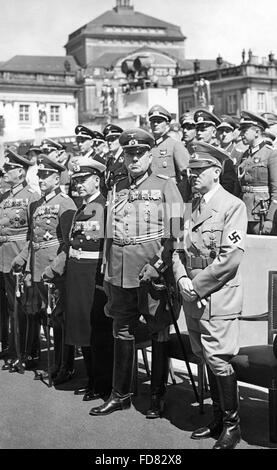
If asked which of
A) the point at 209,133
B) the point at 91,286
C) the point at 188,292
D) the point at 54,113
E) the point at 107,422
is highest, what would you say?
the point at 54,113

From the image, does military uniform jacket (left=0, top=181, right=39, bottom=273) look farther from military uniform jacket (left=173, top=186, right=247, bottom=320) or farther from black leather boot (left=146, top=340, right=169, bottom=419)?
military uniform jacket (left=173, top=186, right=247, bottom=320)

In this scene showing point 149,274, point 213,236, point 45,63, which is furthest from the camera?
point 45,63

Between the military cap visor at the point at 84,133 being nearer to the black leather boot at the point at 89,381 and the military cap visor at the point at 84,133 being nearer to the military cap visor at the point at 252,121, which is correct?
the military cap visor at the point at 252,121

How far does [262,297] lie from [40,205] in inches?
84.3

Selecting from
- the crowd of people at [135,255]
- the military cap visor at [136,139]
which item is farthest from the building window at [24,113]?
the military cap visor at [136,139]

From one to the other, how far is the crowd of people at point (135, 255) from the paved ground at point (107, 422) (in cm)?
15

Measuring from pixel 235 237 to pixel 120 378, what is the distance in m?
1.58

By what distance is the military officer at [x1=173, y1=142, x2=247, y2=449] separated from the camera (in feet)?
17.4

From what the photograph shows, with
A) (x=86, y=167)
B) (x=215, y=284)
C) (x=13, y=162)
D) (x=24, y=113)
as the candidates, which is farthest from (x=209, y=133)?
(x=24, y=113)

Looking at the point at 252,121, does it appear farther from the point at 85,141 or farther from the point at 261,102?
the point at 261,102

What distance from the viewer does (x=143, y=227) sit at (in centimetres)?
601

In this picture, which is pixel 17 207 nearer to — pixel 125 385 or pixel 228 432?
pixel 125 385

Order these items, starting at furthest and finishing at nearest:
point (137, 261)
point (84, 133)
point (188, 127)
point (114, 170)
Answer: point (84, 133) < point (188, 127) < point (114, 170) < point (137, 261)

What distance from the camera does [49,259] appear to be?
723 centimetres
